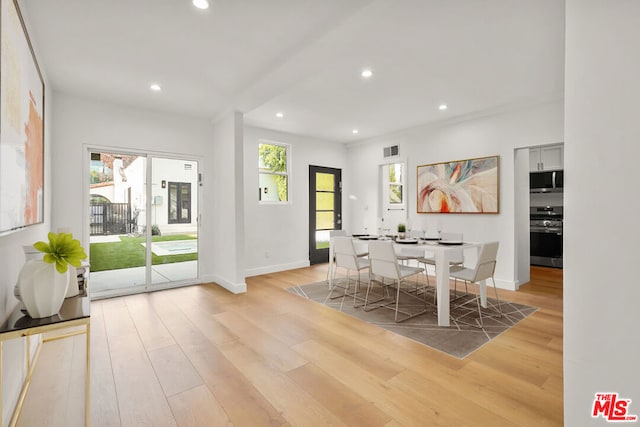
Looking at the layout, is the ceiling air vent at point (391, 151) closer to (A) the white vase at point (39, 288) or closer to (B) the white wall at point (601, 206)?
(B) the white wall at point (601, 206)

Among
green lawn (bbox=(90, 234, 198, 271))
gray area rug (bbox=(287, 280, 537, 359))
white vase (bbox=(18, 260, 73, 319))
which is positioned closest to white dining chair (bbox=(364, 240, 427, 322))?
gray area rug (bbox=(287, 280, 537, 359))

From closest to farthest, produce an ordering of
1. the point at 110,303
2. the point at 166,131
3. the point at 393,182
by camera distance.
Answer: the point at 110,303 < the point at 166,131 < the point at 393,182

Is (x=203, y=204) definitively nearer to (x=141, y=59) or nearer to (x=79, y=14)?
(x=141, y=59)

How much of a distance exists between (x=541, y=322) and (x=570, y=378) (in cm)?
239

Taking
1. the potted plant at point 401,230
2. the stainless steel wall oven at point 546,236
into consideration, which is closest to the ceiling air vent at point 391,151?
the potted plant at point 401,230

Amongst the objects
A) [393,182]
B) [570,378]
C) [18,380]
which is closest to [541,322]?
[570,378]

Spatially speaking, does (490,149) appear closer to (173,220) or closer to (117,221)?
(173,220)

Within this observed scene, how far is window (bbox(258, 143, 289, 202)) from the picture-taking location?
575 cm

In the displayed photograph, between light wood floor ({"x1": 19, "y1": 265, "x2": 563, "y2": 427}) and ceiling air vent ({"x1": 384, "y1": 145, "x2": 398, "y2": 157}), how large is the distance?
12.0ft

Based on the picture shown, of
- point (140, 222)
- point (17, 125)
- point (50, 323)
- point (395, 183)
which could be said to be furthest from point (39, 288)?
point (395, 183)

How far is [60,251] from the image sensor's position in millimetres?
1505

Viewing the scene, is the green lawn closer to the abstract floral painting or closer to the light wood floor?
the light wood floor

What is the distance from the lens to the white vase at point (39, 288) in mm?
1458

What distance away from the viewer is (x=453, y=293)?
428cm
